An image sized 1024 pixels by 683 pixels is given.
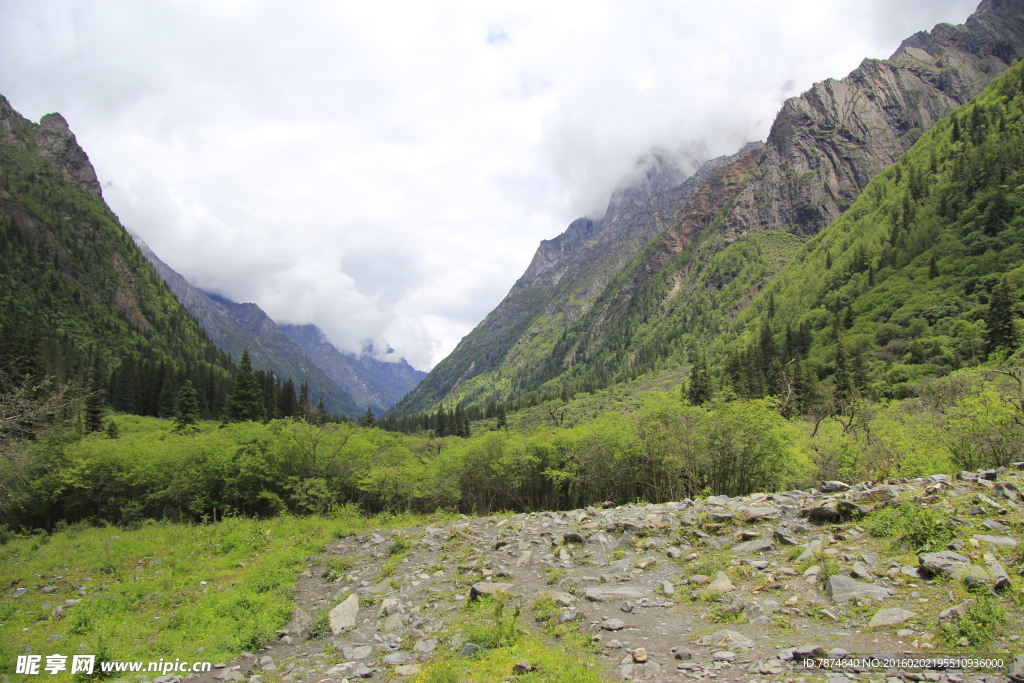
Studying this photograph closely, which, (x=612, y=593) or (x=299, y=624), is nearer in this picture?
(x=612, y=593)

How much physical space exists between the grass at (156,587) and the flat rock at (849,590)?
51.2 feet

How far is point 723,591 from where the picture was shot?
12.2 m

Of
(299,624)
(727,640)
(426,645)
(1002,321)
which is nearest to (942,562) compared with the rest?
(727,640)

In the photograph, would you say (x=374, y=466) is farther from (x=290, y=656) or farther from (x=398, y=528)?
(x=290, y=656)

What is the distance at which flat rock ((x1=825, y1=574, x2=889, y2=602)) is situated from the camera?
33.0 feet

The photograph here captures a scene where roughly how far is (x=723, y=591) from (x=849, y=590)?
2.86m

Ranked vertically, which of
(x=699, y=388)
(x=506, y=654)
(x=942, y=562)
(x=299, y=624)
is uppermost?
(x=699, y=388)

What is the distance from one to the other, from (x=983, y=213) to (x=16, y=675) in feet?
495

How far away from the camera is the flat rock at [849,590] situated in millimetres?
10070

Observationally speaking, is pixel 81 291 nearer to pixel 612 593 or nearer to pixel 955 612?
pixel 612 593

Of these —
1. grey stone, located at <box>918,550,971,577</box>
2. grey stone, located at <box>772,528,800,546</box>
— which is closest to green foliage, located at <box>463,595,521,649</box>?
grey stone, located at <box>772,528,800,546</box>

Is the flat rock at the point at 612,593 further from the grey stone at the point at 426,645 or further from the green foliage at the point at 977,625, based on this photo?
the green foliage at the point at 977,625

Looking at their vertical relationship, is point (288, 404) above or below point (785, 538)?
above

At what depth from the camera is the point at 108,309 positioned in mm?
164500
